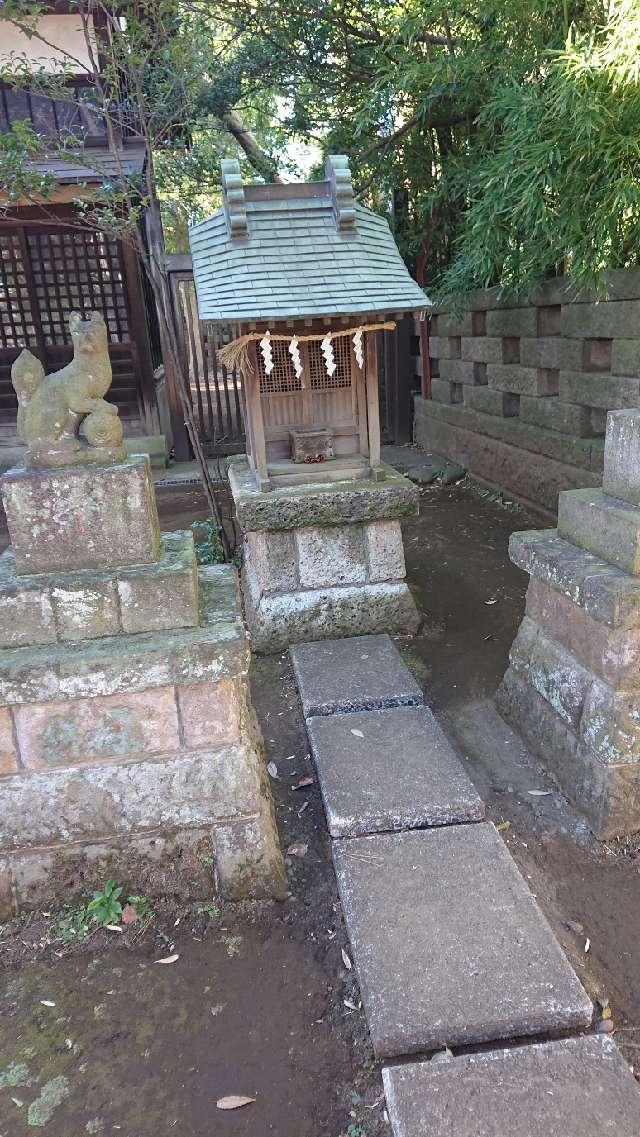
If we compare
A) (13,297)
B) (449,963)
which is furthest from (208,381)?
(449,963)

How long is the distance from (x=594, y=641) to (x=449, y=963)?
4.62 feet

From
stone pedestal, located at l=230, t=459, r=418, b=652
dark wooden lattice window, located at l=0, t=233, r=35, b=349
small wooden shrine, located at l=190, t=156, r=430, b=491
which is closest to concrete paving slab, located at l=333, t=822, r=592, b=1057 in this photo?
stone pedestal, located at l=230, t=459, r=418, b=652

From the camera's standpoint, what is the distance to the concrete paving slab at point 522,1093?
5.83 ft

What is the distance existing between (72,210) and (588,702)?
9.10m

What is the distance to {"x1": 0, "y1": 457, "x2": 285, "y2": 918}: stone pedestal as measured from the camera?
8.40 ft

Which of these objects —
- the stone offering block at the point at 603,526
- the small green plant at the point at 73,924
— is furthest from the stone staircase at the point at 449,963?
the stone offering block at the point at 603,526

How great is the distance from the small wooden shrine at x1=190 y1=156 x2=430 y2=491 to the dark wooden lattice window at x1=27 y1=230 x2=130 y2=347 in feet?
17.9

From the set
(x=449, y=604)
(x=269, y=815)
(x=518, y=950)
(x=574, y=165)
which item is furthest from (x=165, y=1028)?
(x=574, y=165)

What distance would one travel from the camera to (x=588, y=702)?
3086 mm

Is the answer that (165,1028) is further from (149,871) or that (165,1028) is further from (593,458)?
(593,458)

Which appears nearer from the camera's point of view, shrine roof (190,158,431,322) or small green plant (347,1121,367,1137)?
small green plant (347,1121,367,1137)

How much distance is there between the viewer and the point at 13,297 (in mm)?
9820

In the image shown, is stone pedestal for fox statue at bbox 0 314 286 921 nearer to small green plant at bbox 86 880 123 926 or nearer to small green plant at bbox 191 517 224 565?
small green plant at bbox 86 880 123 926

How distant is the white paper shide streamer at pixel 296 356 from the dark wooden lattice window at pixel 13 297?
6.66m
